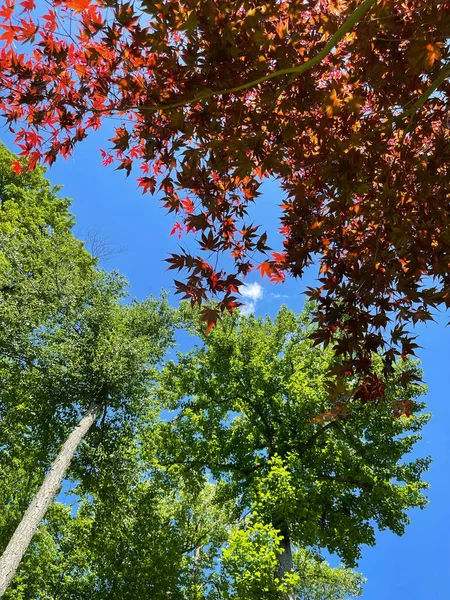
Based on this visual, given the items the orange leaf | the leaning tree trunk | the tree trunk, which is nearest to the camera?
the orange leaf

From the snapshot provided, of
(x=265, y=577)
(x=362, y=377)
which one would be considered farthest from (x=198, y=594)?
(x=362, y=377)

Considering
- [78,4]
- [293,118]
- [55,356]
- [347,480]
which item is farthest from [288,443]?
[78,4]

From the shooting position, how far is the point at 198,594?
967 centimetres

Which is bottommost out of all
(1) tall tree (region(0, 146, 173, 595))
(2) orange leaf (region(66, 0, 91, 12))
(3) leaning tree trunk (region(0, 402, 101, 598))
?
(3) leaning tree trunk (region(0, 402, 101, 598))

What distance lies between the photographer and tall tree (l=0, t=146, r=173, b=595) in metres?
9.24

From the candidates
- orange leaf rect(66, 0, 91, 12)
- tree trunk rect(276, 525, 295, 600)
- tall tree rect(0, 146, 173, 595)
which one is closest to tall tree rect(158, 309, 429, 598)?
tree trunk rect(276, 525, 295, 600)

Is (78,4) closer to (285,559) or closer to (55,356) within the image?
(55,356)

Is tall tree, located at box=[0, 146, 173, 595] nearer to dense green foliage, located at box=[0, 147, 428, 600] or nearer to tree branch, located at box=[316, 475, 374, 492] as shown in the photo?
dense green foliage, located at box=[0, 147, 428, 600]

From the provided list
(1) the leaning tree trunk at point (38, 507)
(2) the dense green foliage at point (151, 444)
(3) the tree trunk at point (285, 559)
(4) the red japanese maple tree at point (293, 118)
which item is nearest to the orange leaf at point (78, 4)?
(4) the red japanese maple tree at point (293, 118)

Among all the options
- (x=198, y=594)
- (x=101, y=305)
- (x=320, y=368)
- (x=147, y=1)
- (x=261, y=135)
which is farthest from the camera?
(x=320, y=368)

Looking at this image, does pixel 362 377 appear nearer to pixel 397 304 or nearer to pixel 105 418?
pixel 397 304

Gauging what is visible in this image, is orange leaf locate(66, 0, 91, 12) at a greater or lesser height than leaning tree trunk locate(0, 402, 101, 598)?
greater

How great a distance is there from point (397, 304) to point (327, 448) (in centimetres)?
867

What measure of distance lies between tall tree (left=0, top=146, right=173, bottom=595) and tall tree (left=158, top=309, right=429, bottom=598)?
1.99 meters
